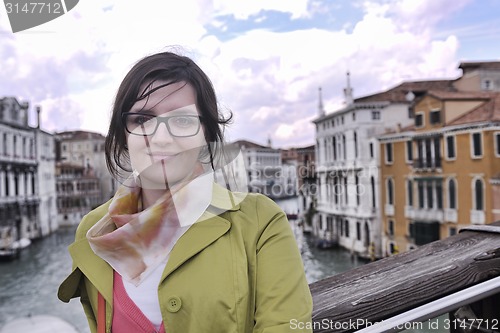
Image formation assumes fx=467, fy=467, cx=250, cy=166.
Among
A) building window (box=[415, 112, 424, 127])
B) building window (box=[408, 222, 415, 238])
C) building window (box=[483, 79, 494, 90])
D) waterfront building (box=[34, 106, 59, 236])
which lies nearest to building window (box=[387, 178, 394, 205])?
building window (box=[408, 222, 415, 238])

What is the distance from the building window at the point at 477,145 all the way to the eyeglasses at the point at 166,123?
491 cm

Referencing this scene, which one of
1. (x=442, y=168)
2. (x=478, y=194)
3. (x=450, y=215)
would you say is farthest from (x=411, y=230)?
(x=478, y=194)

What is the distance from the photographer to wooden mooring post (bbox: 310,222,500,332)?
25cm

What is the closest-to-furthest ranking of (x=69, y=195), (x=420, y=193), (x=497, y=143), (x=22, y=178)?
(x=497, y=143) → (x=420, y=193) → (x=69, y=195) → (x=22, y=178)

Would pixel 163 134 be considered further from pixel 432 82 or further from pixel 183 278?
pixel 432 82

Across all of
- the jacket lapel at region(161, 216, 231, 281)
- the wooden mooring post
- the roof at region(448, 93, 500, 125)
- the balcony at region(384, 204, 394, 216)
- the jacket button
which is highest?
the roof at region(448, 93, 500, 125)

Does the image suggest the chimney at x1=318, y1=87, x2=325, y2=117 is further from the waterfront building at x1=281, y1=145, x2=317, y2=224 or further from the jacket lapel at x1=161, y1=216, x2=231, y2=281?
the jacket lapel at x1=161, y1=216, x2=231, y2=281

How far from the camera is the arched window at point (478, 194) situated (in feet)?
15.1

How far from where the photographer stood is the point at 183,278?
8.7 inches

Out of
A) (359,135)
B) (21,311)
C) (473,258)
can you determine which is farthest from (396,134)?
(473,258)

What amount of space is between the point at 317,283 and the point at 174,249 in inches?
4.5

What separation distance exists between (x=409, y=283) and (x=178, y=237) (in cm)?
13

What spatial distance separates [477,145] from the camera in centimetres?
466

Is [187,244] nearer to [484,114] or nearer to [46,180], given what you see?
[484,114]
